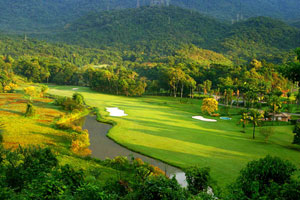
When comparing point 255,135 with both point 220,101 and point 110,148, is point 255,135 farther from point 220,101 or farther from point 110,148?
point 220,101

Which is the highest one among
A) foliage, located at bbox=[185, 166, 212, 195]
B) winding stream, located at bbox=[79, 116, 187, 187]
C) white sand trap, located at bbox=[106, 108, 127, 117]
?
white sand trap, located at bbox=[106, 108, 127, 117]

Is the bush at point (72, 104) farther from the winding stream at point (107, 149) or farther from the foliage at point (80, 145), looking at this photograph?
→ the foliage at point (80, 145)

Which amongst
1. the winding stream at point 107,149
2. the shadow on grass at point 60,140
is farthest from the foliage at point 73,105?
the shadow on grass at point 60,140

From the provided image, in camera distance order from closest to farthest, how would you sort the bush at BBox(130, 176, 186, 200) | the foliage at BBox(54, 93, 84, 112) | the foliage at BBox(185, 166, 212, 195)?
the bush at BBox(130, 176, 186, 200) < the foliage at BBox(185, 166, 212, 195) < the foliage at BBox(54, 93, 84, 112)

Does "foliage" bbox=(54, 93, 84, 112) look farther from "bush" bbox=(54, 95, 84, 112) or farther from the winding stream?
the winding stream

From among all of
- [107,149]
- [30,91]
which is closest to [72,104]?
[30,91]

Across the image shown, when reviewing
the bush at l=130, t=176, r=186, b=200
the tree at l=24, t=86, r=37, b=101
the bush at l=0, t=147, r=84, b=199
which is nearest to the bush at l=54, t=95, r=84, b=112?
the tree at l=24, t=86, r=37, b=101

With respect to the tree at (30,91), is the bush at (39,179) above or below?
below
